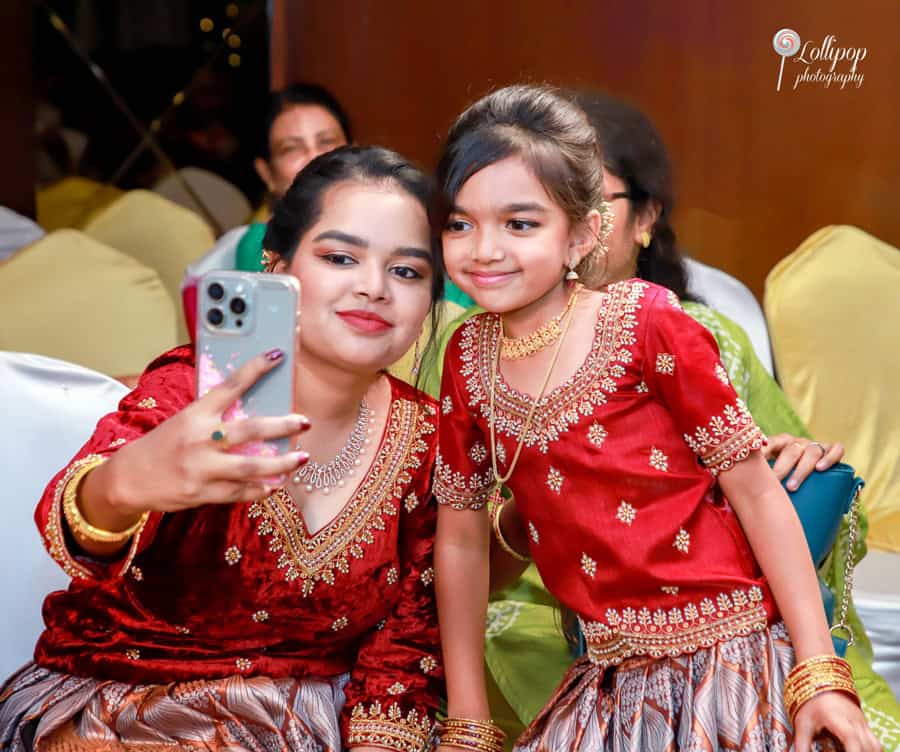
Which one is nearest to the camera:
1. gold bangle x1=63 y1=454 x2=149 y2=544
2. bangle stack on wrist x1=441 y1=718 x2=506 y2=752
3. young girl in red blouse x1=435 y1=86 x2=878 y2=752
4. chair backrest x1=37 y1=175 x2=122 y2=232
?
gold bangle x1=63 y1=454 x2=149 y2=544

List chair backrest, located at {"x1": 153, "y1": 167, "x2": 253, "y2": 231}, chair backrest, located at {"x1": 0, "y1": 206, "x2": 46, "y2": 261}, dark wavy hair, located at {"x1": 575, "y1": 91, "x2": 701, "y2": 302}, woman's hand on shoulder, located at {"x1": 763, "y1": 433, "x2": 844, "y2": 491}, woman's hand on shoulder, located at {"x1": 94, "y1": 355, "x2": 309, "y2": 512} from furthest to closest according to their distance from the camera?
1. chair backrest, located at {"x1": 153, "y1": 167, "x2": 253, "y2": 231}
2. chair backrest, located at {"x1": 0, "y1": 206, "x2": 46, "y2": 261}
3. dark wavy hair, located at {"x1": 575, "y1": 91, "x2": 701, "y2": 302}
4. woman's hand on shoulder, located at {"x1": 763, "y1": 433, "x2": 844, "y2": 491}
5. woman's hand on shoulder, located at {"x1": 94, "y1": 355, "x2": 309, "y2": 512}

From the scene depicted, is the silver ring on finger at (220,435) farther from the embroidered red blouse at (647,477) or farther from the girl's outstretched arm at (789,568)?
the girl's outstretched arm at (789,568)

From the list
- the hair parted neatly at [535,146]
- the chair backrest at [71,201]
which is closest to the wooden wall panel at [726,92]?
the chair backrest at [71,201]

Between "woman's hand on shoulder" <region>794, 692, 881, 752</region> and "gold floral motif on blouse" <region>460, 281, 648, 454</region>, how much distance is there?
38 cm

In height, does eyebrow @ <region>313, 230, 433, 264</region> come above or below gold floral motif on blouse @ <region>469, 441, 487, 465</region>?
above

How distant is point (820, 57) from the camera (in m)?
2.43

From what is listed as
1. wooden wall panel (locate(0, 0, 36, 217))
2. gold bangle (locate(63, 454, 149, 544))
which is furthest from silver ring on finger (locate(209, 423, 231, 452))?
wooden wall panel (locate(0, 0, 36, 217))

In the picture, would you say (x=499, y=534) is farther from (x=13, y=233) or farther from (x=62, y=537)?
(x=13, y=233)

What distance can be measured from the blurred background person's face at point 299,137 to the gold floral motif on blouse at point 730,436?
2.04 m

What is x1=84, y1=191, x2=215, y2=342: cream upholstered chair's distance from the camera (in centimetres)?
336

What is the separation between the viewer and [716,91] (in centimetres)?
280

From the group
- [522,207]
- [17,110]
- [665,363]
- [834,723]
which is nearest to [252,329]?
[522,207]

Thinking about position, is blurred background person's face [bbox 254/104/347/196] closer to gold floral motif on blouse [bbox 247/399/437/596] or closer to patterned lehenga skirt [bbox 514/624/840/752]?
gold floral motif on blouse [bbox 247/399/437/596]

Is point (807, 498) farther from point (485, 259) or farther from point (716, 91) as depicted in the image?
point (716, 91)
